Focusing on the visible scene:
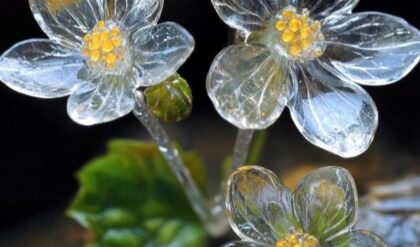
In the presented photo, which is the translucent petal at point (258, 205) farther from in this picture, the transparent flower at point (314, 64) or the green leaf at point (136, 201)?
the green leaf at point (136, 201)

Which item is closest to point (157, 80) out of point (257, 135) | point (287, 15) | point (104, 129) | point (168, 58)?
point (168, 58)

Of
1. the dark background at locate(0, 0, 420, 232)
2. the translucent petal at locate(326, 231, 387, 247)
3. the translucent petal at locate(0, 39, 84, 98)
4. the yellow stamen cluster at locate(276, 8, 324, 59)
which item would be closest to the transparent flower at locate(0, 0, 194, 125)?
the translucent petal at locate(0, 39, 84, 98)

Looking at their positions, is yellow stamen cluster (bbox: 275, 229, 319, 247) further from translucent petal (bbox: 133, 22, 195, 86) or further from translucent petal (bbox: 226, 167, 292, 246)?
translucent petal (bbox: 133, 22, 195, 86)

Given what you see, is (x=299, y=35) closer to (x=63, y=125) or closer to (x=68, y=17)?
(x=68, y=17)

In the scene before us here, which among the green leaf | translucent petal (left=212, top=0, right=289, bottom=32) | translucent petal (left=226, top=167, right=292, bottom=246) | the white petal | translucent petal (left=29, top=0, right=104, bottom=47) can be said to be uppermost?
translucent petal (left=29, top=0, right=104, bottom=47)

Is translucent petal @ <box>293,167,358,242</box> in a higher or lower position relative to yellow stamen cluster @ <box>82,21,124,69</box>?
lower

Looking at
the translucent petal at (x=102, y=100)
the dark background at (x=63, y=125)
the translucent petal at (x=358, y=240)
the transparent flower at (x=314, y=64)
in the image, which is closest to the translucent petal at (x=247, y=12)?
the transparent flower at (x=314, y=64)

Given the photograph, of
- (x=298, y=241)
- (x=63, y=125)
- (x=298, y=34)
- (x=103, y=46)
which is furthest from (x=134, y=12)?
(x=63, y=125)

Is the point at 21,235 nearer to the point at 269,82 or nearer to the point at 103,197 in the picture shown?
the point at 103,197
